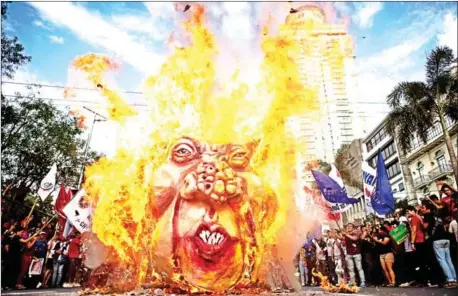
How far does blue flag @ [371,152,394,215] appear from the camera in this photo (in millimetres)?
13609

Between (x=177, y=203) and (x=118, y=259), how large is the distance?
2.24m

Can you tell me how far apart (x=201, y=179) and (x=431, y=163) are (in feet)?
112

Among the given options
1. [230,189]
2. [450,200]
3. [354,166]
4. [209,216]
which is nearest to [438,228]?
[450,200]

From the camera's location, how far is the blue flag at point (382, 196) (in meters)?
13.6

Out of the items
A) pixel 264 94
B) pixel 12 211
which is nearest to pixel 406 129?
pixel 264 94

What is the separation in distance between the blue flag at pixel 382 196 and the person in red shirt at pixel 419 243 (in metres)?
2.53

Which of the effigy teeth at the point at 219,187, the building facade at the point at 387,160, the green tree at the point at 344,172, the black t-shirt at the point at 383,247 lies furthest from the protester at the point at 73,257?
the building facade at the point at 387,160

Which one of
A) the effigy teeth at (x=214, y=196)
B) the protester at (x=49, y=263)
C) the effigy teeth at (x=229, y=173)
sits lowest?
the protester at (x=49, y=263)

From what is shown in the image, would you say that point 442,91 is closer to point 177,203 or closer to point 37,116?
point 177,203

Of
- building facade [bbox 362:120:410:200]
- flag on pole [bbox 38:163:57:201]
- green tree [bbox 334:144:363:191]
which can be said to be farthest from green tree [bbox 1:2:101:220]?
building facade [bbox 362:120:410:200]

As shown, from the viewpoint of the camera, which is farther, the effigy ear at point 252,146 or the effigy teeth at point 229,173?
the effigy ear at point 252,146

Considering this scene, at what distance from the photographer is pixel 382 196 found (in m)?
13.8

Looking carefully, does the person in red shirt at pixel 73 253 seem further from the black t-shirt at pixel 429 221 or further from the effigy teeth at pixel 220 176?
the black t-shirt at pixel 429 221

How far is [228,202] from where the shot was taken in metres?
9.41
